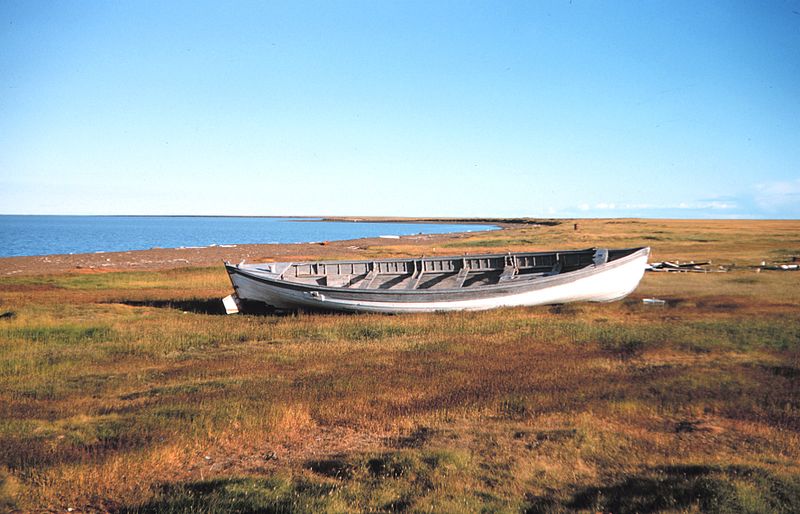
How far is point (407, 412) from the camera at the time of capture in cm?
1072

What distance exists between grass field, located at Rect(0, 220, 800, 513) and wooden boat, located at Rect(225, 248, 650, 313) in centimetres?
90

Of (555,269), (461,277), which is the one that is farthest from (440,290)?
(555,269)

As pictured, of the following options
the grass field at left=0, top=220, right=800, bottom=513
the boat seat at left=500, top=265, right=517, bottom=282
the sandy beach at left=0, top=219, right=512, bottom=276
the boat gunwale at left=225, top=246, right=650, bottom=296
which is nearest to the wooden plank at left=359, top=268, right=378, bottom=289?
the boat gunwale at left=225, top=246, right=650, bottom=296

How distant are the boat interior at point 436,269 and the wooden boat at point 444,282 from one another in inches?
1.8

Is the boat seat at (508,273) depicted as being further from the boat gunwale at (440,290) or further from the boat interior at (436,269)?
the boat gunwale at (440,290)

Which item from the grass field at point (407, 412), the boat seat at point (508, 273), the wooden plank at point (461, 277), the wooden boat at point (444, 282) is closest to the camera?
the grass field at point (407, 412)

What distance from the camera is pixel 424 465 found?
805cm

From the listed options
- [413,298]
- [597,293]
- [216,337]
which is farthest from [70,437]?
[597,293]

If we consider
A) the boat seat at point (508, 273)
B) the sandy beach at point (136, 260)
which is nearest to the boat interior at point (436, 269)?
the boat seat at point (508, 273)

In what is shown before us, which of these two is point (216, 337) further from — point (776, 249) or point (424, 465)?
point (776, 249)

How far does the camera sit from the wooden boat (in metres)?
21.1

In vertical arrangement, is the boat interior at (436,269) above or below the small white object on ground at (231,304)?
above

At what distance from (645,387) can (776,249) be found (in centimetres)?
4169

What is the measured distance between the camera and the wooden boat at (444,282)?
21.1 m
